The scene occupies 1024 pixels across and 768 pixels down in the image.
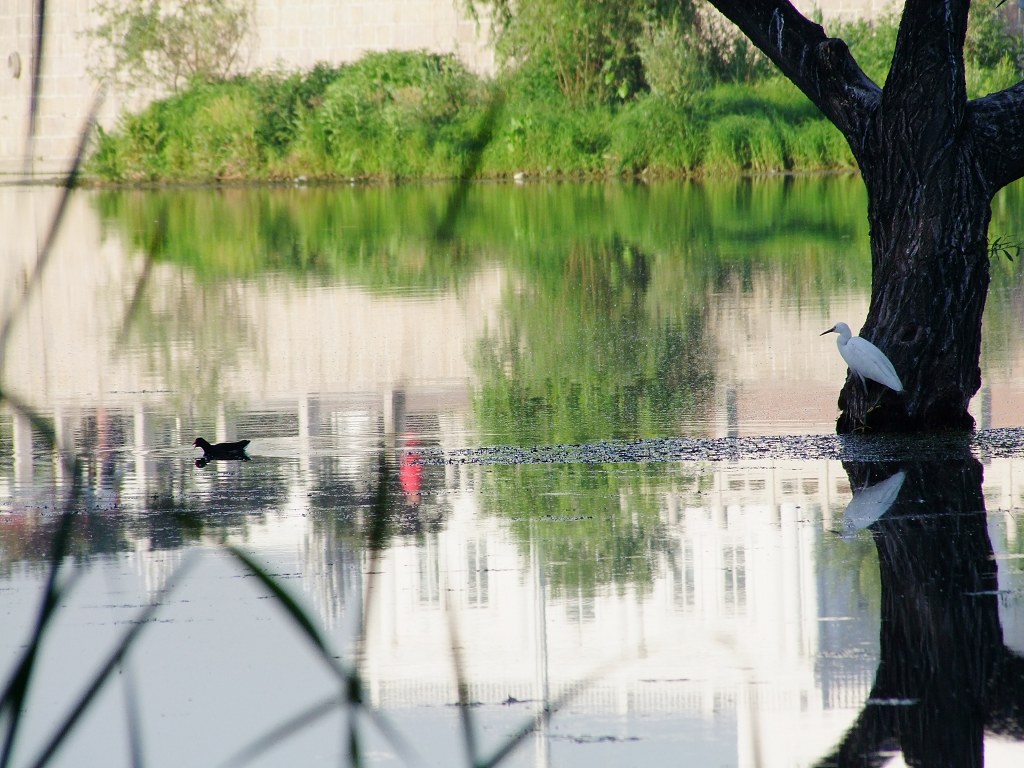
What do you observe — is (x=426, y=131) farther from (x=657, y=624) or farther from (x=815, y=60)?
(x=657, y=624)

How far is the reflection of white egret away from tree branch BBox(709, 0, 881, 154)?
186cm

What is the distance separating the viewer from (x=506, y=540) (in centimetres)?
588

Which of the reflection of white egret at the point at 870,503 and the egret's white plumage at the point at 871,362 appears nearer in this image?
the reflection of white egret at the point at 870,503

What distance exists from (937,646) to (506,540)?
1.88 m

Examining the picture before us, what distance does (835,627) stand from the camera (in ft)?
15.3

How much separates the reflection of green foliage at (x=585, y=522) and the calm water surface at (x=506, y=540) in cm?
2

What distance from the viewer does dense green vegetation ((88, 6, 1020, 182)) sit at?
1198 inches

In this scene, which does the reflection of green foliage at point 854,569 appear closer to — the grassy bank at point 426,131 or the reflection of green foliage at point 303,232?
the reflection of green foliage at point 303,232

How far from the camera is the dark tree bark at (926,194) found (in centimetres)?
727

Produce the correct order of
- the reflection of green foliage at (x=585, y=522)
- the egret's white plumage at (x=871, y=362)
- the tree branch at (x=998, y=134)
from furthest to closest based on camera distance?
the tree branch at (x=998, y=134) → the egret's white plumage at (x=871, y=362) → the reflection of green foliage at (x=585, y=522)

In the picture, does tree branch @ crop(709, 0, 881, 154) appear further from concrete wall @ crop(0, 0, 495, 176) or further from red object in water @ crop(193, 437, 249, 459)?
concrete wall @ crop(0, 0, 495, 176)

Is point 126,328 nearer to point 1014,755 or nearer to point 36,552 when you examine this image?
point 1014,755

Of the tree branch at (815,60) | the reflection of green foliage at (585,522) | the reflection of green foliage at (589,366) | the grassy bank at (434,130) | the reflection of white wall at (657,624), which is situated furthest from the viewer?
the grassy bank at (434,130)

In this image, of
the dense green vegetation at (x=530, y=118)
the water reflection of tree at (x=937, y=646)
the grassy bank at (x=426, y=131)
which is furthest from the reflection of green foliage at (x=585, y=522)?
the dense green vegetation at (x=530, y=118)
